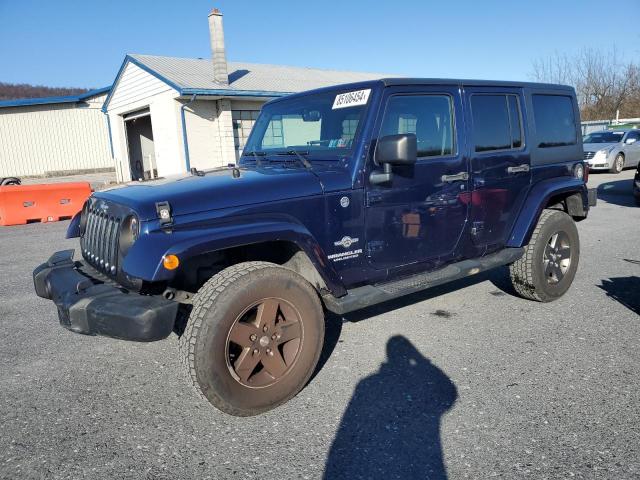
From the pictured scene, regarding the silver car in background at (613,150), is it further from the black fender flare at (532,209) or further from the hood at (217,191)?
the hood at (217,191)

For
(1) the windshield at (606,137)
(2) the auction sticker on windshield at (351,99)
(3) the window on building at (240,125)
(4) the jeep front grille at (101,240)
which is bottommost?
(4) the jeep front grille at (101,240)

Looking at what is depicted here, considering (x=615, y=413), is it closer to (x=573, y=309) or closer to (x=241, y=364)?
(x=573, y=309)

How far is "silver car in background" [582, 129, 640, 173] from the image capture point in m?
16.7

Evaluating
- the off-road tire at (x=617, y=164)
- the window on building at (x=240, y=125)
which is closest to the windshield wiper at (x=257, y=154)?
the window on building at (x=240, y=125)

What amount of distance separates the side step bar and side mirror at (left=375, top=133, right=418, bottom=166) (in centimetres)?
91

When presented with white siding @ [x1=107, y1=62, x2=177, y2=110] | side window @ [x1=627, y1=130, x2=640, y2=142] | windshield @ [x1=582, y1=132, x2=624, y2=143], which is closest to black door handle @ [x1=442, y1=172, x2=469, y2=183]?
white siding @ [x1=107, y1=62, x2=177, y2=110]

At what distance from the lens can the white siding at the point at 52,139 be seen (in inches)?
1013

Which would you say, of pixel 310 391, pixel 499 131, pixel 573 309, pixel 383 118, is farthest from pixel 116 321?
pixel 573 309

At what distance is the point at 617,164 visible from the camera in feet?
56.0

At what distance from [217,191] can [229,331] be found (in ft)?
2.72

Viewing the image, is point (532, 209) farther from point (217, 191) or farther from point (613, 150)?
point (613, 150)

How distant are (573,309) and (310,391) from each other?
2780 millimetres

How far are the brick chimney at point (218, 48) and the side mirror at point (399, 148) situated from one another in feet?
45.1

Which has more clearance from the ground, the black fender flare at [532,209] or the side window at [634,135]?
the side window at [634,135]
